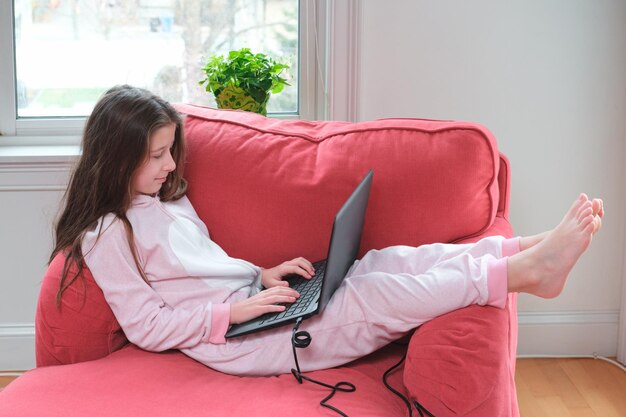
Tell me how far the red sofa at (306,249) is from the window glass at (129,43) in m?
0.66

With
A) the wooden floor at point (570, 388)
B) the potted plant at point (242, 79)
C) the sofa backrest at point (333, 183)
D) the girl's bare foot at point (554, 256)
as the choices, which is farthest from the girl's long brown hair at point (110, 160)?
the wooden floor at point (570, 388)

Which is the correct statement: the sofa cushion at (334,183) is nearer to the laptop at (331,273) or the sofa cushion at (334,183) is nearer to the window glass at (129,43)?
the laptop at (331,273)

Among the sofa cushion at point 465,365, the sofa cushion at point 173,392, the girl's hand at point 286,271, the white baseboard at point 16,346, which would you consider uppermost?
the girl's hand at point 286,271

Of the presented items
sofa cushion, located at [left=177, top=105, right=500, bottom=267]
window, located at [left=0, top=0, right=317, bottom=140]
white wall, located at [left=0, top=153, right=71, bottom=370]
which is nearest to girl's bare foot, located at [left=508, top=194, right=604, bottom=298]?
sofa cushion, located at [left=177, top=105, right=500, bottom=267]

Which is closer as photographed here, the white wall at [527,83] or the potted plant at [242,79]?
the potted plant at [242,79]

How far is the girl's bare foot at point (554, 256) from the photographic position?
60.9 inches

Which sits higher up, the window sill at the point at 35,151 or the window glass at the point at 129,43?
the window glass at the point at 129,43

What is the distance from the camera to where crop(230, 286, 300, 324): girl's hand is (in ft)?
5.35

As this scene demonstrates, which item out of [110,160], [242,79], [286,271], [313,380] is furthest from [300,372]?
[242,79]

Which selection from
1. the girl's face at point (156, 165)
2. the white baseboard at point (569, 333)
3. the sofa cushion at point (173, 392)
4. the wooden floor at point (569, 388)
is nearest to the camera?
the sofa cushion at point (173, 392)

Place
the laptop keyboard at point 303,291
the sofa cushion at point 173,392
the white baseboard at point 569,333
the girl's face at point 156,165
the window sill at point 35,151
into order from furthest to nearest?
the white baseboard at point 569,333, the window sill at point 35,151, the girl's face at point 156,165, the laptop keyboard at point 303,291, the sofa cushion at point 173,392

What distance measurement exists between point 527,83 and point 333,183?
3.06ft

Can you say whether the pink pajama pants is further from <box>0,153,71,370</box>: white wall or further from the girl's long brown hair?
<box>0,153,71,370</box>: white wall

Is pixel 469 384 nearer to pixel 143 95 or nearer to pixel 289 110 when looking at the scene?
pixel 143 95
